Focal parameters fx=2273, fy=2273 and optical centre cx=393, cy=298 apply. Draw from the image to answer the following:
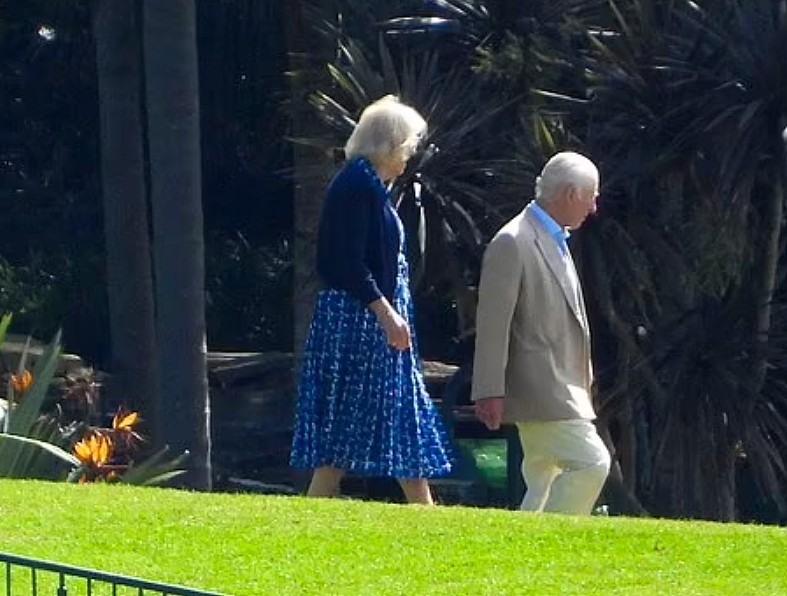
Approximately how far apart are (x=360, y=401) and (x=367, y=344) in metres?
0.21

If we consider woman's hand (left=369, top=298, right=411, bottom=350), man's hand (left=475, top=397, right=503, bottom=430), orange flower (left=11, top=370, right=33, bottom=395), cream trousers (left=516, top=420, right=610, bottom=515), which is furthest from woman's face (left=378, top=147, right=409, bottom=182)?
orange flower (left=11, top=370, right=33, bottom=395)

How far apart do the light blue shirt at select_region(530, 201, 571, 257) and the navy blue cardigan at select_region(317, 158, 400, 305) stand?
532 mm

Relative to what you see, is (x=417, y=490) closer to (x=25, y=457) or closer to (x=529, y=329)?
(x=529, y=329)

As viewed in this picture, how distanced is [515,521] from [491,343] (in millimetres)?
878

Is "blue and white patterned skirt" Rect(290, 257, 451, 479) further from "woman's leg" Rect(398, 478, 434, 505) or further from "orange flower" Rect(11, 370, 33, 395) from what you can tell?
"orange flower" Rect(11, 370, 33, 395)

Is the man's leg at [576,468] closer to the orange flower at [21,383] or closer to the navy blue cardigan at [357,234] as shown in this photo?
the navy blue cardigan at [357,234]

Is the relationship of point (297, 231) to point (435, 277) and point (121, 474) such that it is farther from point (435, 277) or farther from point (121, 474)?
point (121, 474)

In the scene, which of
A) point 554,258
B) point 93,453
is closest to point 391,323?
point 554,258

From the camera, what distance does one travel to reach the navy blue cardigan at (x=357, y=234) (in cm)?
808

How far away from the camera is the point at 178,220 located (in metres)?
13.2

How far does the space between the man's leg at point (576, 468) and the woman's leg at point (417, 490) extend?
1.97 ft

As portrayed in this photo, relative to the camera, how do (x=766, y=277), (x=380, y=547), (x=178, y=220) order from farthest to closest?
(x=178, y=220)
(x=766, y=277)
(x=380, y=547)

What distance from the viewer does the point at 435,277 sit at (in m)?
13.9

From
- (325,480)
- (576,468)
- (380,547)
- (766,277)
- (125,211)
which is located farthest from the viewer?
(125,211)
